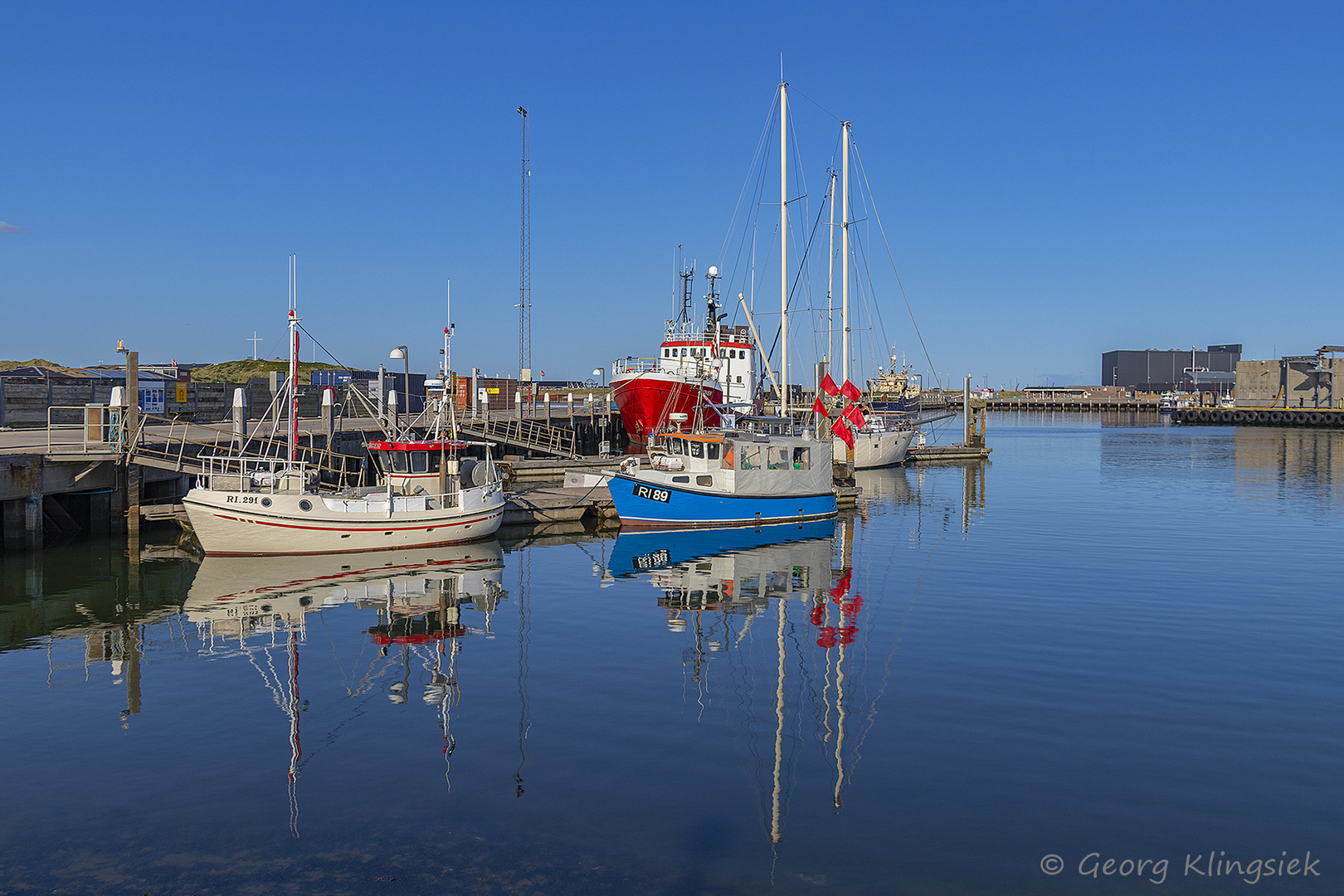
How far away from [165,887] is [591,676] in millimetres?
7524

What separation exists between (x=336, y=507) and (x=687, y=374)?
34821 mm

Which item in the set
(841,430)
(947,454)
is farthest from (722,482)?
(947,454)

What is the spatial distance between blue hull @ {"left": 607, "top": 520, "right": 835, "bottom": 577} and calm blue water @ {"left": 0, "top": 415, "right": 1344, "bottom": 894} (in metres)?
1.01

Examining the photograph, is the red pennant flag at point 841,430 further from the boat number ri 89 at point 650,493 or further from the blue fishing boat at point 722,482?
the boat number ri 89 at point 650,493

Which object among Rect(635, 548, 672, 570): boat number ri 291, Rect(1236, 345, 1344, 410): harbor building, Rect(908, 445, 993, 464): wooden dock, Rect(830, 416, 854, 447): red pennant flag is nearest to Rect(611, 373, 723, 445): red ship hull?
Rect(830, 416, 854, 447): red pennant flag

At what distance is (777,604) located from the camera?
70.0 feet

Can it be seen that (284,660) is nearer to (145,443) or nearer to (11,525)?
(11,525)

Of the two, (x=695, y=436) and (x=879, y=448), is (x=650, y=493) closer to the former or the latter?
(x=695, y=436)

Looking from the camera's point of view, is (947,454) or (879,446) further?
(947,454)

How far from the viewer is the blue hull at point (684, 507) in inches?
1214

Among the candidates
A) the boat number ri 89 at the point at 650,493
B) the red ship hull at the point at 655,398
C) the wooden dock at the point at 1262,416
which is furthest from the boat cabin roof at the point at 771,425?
the wooden dock at the point at 1262,416

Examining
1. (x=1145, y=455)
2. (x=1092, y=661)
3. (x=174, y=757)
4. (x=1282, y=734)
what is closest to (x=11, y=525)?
(x=174, y=757)

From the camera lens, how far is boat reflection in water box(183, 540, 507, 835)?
48.7ft

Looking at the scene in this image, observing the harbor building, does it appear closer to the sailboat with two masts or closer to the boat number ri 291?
the sailboat with two masts
